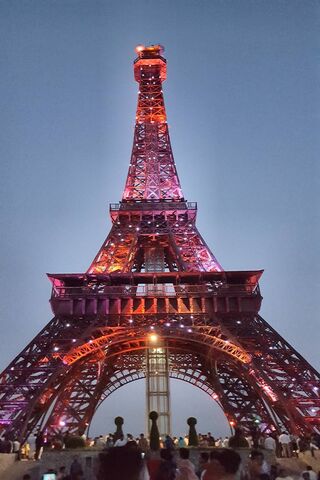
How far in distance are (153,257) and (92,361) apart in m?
11.6

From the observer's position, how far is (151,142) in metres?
46.7

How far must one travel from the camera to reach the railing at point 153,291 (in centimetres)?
2917

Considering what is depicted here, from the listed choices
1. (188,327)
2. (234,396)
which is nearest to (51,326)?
(188,327)

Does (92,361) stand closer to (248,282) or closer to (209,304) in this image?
(209,304)

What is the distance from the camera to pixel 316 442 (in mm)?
19625

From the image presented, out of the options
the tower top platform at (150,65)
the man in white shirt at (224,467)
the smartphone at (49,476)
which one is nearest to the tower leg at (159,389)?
the smartphone at (49,476)

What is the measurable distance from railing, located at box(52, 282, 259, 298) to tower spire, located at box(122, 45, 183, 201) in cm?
1264

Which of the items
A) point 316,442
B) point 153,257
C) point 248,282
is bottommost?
point 316,442

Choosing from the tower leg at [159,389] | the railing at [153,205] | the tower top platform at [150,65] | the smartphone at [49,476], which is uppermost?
the tower top platform at [150,65]

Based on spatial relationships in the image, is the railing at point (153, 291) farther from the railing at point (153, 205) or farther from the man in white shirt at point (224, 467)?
the man in white shirt at point (224, 467)

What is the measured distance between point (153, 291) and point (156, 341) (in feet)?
13.9

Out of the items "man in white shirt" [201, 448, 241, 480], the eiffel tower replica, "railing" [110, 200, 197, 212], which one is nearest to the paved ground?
the eiffel tower replica

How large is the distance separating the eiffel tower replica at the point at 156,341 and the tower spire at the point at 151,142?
86.3 inches

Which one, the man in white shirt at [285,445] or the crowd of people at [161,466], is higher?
the crowd of people at [161,466]
